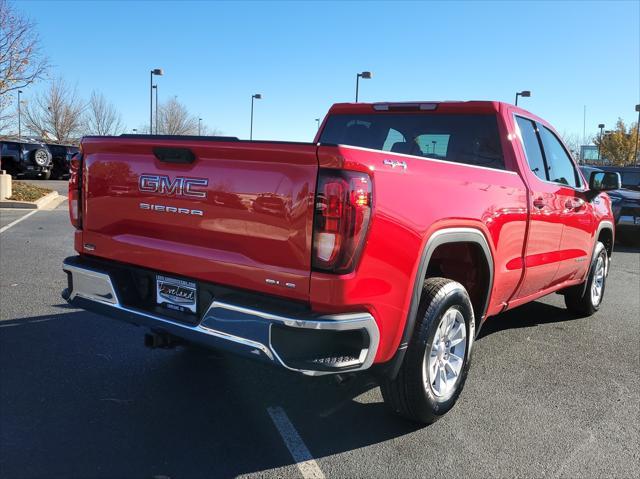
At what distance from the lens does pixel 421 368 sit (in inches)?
124

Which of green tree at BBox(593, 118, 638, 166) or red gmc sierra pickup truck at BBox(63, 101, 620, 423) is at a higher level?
green tree at BBox(593, 118, 638, 166)

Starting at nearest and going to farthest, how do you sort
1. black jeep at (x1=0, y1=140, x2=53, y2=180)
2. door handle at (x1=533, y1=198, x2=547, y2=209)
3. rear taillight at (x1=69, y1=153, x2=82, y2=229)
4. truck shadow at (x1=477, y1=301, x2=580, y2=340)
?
rear taillight at (x1=69, y1=153, x2=82, y2=229) < door handle at (x1=533, y1=198, x2=547, y2=209) < truck shadow at (x1=477, y1=301, x2=580, y2=340) < black jeep at (x1=0, y1=140, x2=53, y2=180)

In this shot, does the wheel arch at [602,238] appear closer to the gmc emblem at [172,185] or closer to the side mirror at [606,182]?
the side mirror at [606,182]

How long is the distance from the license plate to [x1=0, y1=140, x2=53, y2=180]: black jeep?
2234 centimetres

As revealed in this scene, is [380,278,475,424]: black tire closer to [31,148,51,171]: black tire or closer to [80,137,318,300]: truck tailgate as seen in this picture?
[80,137,318,300]: truck tailgate

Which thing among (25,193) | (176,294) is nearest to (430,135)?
(176,294)

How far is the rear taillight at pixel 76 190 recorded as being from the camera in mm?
3586

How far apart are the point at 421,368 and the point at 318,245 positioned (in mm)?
1055

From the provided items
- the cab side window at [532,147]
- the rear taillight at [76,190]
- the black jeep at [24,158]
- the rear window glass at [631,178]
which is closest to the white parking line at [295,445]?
the rear taillight at [76,190]

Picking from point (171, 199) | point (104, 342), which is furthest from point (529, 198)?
point (104, 342)

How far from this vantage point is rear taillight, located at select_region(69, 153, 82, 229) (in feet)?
11.8

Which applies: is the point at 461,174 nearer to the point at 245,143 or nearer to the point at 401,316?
the point at 401,316

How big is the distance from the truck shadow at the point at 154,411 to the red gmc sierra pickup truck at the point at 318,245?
477 mm

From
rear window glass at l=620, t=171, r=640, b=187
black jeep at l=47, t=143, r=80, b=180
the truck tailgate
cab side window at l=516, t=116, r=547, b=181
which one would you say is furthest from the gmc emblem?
black jeep at l=47, t=143, r=80, b=180
